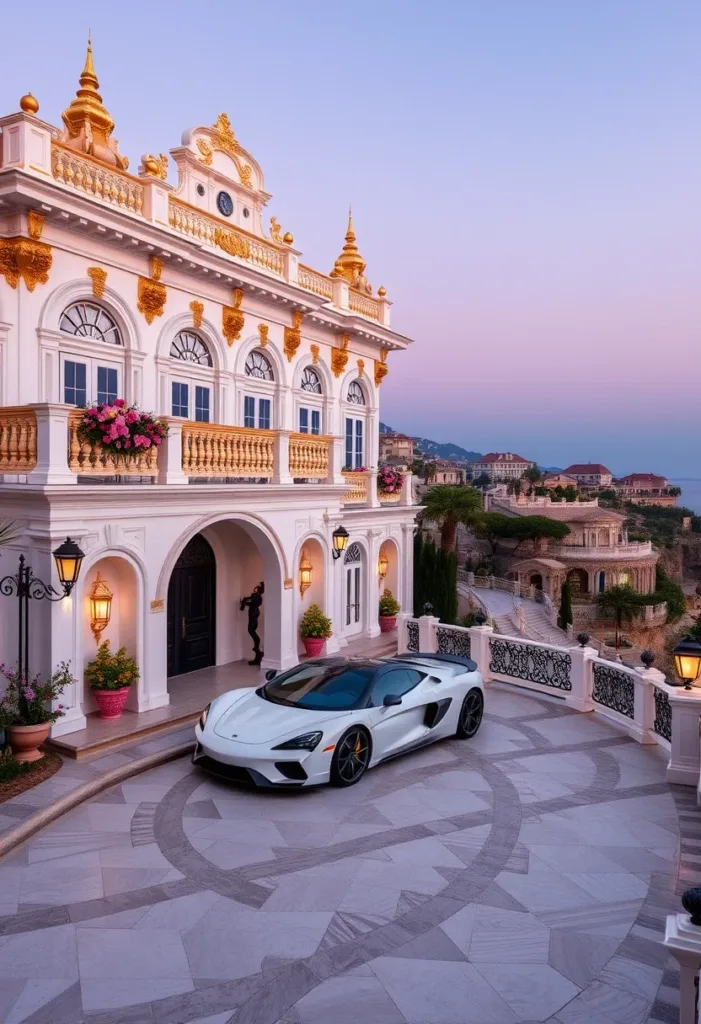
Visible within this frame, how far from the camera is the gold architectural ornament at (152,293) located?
11.9 m

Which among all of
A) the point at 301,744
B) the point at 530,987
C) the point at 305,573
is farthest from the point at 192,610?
the point at 530,987

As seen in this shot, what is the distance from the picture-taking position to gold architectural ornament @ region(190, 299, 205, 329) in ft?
42.4

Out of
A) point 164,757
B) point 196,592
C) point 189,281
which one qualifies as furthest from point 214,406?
point 164,757

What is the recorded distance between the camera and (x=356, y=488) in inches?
682

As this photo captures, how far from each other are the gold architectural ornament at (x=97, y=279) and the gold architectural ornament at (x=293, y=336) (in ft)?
16.1

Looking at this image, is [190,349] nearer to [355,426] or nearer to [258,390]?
[258,390]

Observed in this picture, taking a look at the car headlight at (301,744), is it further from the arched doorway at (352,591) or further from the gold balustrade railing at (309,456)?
the arched doorway at (352,591)

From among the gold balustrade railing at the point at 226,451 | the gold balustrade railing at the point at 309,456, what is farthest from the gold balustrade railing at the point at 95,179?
the gold balustrade railing at the point at 309,456

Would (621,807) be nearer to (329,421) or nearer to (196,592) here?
(196,592)

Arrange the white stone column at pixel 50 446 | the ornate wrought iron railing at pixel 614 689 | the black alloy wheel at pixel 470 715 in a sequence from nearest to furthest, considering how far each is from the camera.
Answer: the white stone column at pixel 50 446 → the black alloy wheel at pixel 470 715 → the ornate wrought iron railing at pixel 614 689

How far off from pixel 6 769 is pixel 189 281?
8416 mm

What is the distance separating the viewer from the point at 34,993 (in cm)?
474

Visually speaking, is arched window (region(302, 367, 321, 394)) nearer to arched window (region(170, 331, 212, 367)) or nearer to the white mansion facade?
the white mansion facade

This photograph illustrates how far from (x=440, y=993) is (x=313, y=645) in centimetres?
985
